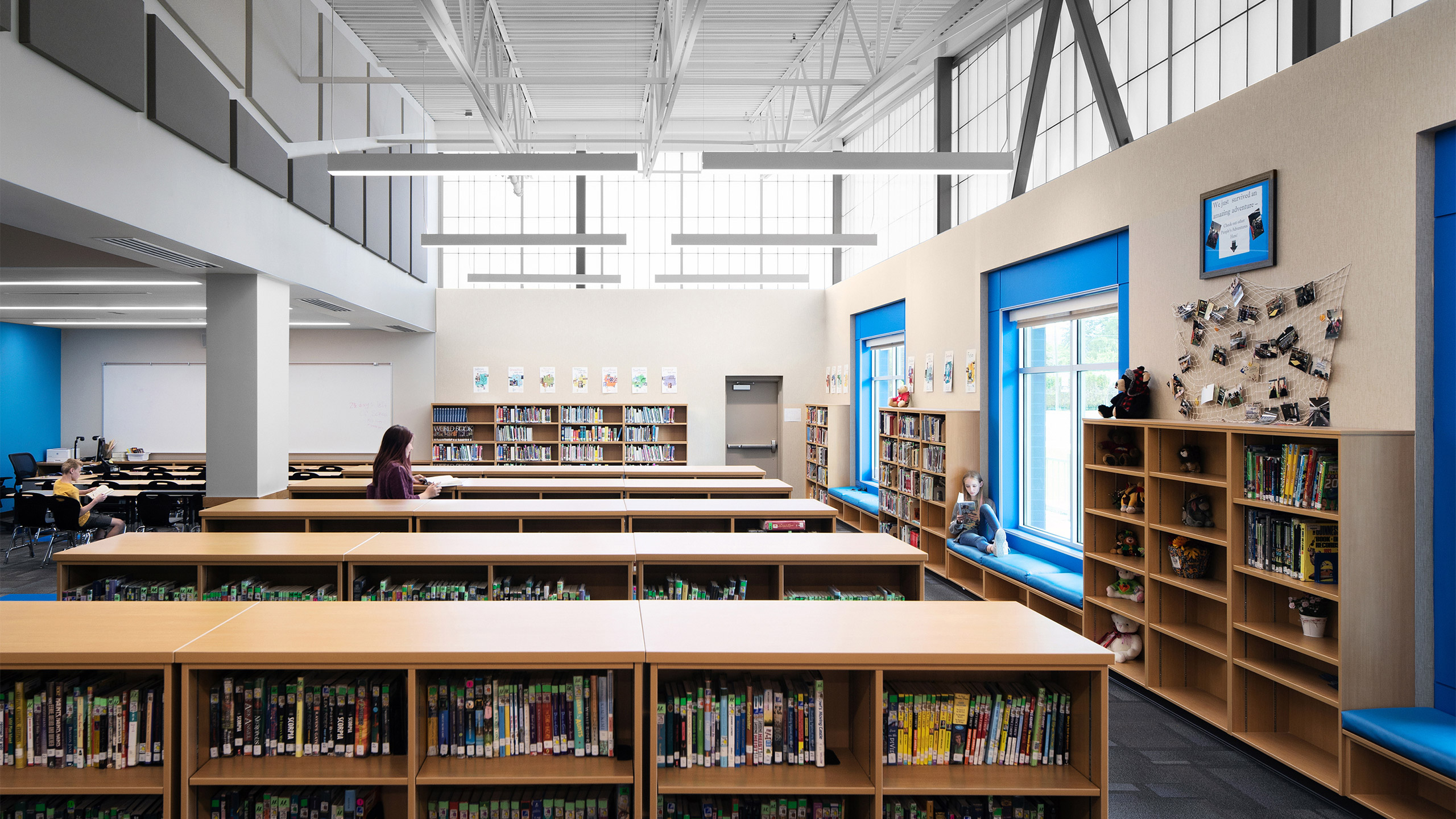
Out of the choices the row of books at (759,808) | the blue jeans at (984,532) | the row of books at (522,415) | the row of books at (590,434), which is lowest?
the row of books at (759,808)

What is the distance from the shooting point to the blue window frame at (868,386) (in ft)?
34.0

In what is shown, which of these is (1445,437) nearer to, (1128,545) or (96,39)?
(1128,545)

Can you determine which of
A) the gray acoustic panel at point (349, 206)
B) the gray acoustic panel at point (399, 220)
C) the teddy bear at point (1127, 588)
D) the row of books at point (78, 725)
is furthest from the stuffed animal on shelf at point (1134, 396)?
the gray acoustic panel at point (399, 220)

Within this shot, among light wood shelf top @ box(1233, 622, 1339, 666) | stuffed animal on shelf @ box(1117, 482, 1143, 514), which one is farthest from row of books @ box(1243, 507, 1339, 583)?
stuffed animal on shelf @ box(1117, 482, 1143, 514)

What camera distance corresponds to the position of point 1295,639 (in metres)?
3.38

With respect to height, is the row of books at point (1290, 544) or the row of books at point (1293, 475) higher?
the row of books at point (1293, 475)

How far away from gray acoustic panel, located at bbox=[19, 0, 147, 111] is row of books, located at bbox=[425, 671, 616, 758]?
3.48 meters

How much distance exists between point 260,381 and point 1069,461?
6342mm

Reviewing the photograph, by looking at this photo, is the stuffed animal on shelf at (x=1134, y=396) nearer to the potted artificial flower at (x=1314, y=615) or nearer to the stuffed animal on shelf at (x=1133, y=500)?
the stuffed animal on shelf at (x=1133, y=500)

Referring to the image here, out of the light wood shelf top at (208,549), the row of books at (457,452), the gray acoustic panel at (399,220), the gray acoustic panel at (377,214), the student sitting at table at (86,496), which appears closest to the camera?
the light wood shelf top at (208,549)

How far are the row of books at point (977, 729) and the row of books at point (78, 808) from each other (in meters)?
2.05

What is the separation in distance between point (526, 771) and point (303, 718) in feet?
2.13

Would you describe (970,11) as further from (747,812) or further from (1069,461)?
(747,812)

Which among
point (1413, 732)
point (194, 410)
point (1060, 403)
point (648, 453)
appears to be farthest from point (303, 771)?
point (194, 410)
